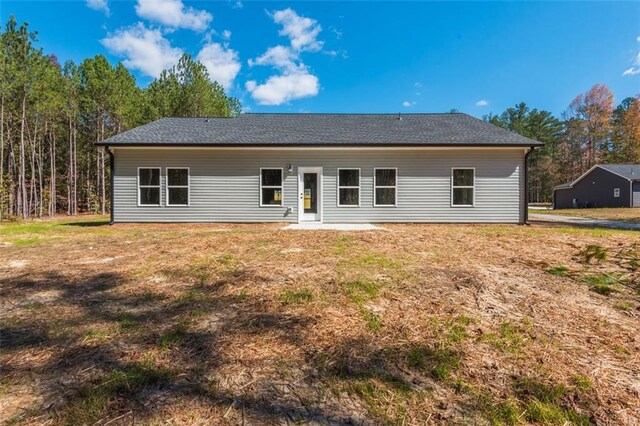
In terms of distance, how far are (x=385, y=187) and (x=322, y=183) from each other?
2260 millimetres

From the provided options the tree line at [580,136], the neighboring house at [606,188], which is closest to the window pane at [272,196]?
the neighboring house at [606,188]

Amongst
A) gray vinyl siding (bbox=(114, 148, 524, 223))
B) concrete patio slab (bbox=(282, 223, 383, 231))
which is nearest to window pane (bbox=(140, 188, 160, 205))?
gray vinyl siding (bbox=(114, 148, 524, 223))

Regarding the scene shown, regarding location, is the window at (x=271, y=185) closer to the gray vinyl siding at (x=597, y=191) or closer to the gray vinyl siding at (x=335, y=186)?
the gray vinyl siding at (x=335, y=186)

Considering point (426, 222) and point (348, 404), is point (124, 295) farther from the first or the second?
point (426, 222)

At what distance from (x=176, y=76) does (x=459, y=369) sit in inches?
992

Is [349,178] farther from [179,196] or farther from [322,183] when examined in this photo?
[179,196]

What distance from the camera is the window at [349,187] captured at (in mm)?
11000

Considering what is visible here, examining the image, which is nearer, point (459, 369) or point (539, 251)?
point (459, 369)

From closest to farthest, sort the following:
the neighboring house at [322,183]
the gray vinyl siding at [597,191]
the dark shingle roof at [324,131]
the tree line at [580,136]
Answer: the dark shingle roof at [324,131] → the neighboring house at [322,183] → the gray vinyl siding at [597,191] → the tree line at [580,136]

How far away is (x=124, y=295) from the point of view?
10.2 feet

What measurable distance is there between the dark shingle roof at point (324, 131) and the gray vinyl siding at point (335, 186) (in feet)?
1.33

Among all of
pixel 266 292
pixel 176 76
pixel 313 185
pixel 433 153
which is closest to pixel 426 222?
pixel 433 153

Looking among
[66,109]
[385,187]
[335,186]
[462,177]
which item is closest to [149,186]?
[335,186]

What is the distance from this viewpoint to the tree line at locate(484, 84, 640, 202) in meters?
36.7
